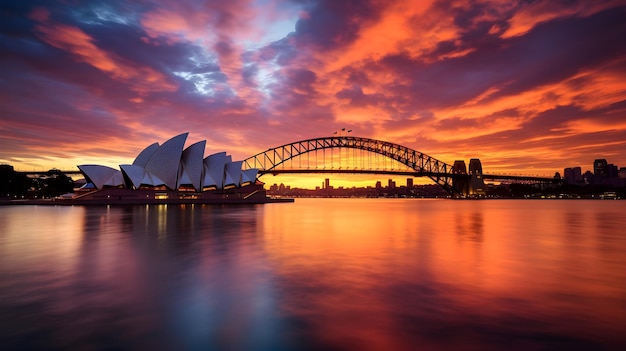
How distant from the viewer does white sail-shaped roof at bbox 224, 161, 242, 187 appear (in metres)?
73.3

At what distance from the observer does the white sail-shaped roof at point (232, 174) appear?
73.3 meters

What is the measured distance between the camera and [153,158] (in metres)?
62.9

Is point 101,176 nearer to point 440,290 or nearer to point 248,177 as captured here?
point 248,177

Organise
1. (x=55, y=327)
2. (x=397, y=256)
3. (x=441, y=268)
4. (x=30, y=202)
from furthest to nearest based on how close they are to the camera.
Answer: (x=30, y=202) < (x=397, y=256) < (x=441, y=268) < (x=55, y=327)

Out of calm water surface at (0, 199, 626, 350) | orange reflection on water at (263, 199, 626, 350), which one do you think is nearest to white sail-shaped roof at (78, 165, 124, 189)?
calm water surface at (0, 199, 626, 350)

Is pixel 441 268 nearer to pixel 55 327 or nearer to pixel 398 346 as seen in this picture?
pixel 398 346

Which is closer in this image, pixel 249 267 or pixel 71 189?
pixel 249 267

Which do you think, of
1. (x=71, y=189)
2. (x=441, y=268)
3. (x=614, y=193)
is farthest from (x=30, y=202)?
(x=614, y=193)

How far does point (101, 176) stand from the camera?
6178cm

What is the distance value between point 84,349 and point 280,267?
6353 mm

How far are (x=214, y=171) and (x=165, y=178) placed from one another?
9743 mm

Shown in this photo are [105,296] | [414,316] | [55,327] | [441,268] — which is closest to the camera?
[55,327]

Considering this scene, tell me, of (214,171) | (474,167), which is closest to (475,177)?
(474,167)

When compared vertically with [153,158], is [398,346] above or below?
below
